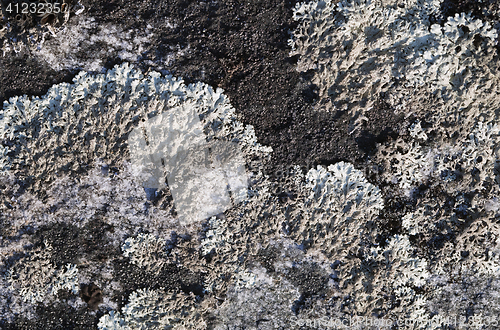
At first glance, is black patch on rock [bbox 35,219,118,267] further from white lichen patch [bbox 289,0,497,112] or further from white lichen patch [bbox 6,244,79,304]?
white lichen patch [bbox 289,0,497,112]

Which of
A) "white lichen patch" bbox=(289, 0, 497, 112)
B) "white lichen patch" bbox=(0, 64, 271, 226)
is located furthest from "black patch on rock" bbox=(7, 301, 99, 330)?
"white lichen patch" bbox=(289, 0, 497, 112)

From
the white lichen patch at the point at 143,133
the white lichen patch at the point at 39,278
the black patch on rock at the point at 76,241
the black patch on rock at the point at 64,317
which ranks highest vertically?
the white lichen patch at the point at 143,133

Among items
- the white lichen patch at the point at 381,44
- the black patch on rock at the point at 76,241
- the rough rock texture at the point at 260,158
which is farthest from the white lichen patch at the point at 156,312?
the white lichen patch at the point at 381,44

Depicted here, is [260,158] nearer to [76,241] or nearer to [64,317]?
[76,241]

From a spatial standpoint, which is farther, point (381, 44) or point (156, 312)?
point (156, 312)

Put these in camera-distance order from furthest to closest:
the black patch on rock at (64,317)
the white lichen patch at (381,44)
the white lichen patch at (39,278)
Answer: the black patch on rock at (64,317) → the white lichen patch at (39,278) → the white lichen patch at (381,44)

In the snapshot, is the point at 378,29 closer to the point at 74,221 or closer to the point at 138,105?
the point at 138,105

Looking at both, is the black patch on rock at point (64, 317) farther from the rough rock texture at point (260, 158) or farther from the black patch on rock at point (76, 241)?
the black patch on rock at point (76, 241)

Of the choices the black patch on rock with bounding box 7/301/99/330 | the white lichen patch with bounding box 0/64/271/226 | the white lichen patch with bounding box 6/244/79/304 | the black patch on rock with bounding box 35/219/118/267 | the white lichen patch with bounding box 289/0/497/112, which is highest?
the white lichen patch with bounding box 289/0/497/112

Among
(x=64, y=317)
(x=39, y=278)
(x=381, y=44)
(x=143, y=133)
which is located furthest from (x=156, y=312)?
(x=381, y=44)

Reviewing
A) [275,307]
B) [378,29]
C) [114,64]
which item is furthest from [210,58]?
[275,307]

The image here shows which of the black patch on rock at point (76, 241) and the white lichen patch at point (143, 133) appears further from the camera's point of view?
the black patch on rock at point (76, 241)
